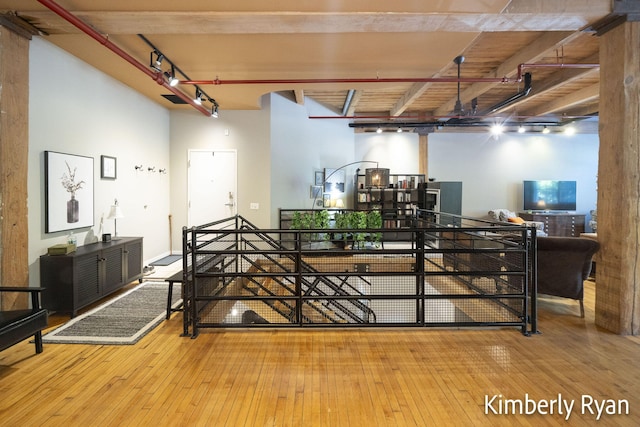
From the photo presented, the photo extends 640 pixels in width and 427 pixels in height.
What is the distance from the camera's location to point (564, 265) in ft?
12.5

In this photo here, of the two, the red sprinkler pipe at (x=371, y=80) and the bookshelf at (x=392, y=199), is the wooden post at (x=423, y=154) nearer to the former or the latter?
the bookshelf at (x=392, y=199)

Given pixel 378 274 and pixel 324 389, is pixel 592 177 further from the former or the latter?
pixel 324 389

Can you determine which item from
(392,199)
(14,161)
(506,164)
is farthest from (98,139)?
(506,164)

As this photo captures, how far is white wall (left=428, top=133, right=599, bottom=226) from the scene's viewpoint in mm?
10250

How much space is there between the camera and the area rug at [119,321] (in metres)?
3.20

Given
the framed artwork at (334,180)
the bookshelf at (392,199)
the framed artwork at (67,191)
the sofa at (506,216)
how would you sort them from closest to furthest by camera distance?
1. the framed artwork at (67,191)
2. the framed artwork at (334,180)
3. the sofa at (506,216)
4. the bookshelf at (392,199)

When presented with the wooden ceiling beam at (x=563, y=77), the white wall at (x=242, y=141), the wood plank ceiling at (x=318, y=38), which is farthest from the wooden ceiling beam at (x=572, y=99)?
the white wall at (x=242, y=141)

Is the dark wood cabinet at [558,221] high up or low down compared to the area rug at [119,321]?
up

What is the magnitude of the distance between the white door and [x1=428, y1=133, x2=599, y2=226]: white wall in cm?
613

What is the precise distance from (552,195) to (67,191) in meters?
11.6

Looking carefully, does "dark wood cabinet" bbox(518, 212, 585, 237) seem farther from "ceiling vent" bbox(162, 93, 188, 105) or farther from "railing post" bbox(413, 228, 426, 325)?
"ceiling vent" bbox(162, 93, 188, 105)

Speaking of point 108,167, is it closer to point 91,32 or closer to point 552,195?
point 91,32

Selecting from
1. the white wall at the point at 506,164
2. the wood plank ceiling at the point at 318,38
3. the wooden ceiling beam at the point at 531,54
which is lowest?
the white wall at the point at 506,164

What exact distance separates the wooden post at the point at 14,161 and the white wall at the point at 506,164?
935 cm
